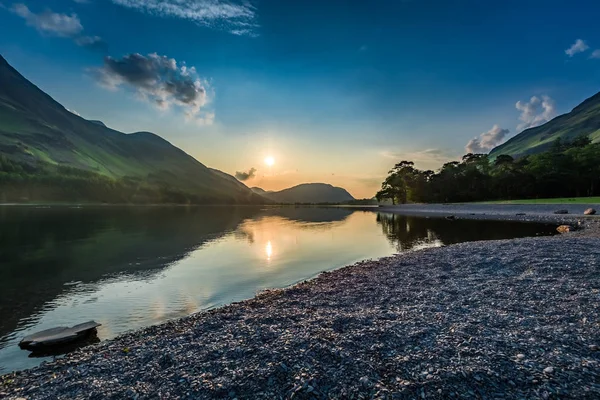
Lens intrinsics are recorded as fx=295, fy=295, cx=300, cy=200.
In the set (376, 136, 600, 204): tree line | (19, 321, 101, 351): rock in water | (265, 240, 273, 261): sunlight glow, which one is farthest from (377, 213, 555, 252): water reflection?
(376, 136, 600, 204): tree line

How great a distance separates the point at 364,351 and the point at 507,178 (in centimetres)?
15418

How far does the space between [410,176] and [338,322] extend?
597 ft

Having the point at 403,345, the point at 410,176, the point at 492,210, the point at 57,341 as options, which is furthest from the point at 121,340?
the point at 410,176

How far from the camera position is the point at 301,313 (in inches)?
519

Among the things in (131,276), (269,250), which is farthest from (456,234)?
(131,276)

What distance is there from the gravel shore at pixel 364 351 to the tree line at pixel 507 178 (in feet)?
450

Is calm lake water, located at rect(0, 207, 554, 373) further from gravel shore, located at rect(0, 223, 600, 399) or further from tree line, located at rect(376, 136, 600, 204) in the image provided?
tree line, located at rect(376, 136, 600, 204)

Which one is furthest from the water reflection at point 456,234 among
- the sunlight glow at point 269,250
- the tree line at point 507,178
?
the tree line at point 507,178

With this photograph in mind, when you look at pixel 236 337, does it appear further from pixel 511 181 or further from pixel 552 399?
pixel 511 181

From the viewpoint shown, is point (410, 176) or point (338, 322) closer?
point (338, 322)

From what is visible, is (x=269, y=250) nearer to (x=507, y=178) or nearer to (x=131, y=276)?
(x=131, y=276)

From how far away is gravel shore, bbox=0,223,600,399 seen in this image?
741 centimetres

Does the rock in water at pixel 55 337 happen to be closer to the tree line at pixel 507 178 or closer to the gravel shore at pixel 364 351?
the gravel shore at pixel 364 351

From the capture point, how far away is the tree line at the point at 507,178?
118 metres
